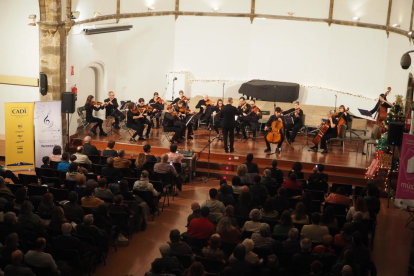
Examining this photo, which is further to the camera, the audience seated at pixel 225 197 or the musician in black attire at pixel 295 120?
the musician in black attire at pixel 295 120

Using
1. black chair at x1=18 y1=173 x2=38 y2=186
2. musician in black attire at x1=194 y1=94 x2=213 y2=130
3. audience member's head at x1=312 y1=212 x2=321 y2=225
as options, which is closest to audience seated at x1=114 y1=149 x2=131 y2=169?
black chair at x1=18 y1=173 x2=38 y2=186

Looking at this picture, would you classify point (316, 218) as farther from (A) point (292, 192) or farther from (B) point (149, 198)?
(B) point (149, 198)

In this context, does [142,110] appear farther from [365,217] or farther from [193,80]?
[365,217]

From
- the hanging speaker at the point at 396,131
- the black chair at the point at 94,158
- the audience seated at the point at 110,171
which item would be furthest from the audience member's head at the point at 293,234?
the black chair at the point at 94,158

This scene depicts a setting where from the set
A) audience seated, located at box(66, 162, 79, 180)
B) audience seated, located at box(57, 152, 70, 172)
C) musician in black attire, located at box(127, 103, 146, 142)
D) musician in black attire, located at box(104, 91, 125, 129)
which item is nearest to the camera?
audience seated, located at box(66, 162, 79, 180)

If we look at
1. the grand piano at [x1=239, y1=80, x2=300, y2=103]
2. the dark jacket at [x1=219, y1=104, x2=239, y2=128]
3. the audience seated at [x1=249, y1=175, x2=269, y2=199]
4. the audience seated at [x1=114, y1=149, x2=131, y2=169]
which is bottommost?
the audience seated at [x1=249, y1=175, x2=269, y2=199]

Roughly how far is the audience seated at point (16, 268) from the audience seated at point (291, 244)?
11.1 feet

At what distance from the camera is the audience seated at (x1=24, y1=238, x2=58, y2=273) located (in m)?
6.76

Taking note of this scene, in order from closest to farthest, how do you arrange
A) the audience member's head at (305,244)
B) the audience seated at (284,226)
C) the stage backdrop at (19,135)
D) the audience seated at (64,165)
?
1. the audience member's head at (305,244)
2. the audience seated at (284,226)
3. the audience seated at (64,165)
4. the stage backdrop at (19,135)

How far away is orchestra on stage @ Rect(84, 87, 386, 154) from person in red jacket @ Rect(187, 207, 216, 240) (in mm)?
6141

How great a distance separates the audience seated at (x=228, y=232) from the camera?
306 inches

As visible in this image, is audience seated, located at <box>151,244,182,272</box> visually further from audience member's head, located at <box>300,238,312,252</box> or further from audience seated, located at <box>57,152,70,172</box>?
audience seated, located at <box>57,152,70,172</box>

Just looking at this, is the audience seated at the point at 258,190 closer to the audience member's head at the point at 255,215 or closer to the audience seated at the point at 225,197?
the audience seated at the point at 225,197

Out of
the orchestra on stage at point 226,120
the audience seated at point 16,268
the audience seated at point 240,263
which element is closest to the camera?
the audience seated at point 16,268
